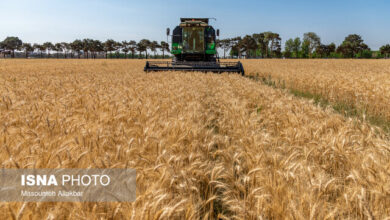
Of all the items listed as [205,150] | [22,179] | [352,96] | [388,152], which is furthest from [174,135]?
[352,96]

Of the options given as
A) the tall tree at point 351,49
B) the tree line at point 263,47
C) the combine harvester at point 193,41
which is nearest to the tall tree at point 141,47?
the tree line at point 263,47

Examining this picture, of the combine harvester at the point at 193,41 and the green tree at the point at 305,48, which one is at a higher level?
the green tree at the point at 305,48

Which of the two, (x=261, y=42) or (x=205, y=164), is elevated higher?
(x=261, y=42)

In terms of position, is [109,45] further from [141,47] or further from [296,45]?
[296,45]

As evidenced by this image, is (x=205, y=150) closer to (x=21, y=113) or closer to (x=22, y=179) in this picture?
(x=22, y=179)

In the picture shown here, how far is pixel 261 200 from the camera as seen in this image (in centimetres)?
175

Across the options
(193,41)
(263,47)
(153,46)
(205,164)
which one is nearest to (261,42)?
(263,47)

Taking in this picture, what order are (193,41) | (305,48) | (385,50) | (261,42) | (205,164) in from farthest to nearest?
(261,42) < (305,48) < (385,50) < (193,41) < (205,164)

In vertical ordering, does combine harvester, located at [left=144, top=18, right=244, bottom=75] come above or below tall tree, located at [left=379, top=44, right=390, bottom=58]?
below

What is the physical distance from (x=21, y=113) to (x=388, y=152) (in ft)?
16.1

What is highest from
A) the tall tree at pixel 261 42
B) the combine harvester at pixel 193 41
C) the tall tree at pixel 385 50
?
the tall tree at pixel 261 42

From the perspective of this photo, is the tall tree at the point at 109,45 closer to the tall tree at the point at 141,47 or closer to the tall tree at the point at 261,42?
the tall tree at the point at 141,47

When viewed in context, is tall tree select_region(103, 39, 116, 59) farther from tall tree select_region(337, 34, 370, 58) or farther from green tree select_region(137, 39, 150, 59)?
tall tree select_region(337, 34, 370, 58)

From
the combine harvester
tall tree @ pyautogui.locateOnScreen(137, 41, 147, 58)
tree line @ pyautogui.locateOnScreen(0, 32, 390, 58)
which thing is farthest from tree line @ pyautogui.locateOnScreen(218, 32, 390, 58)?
the combine harvester
